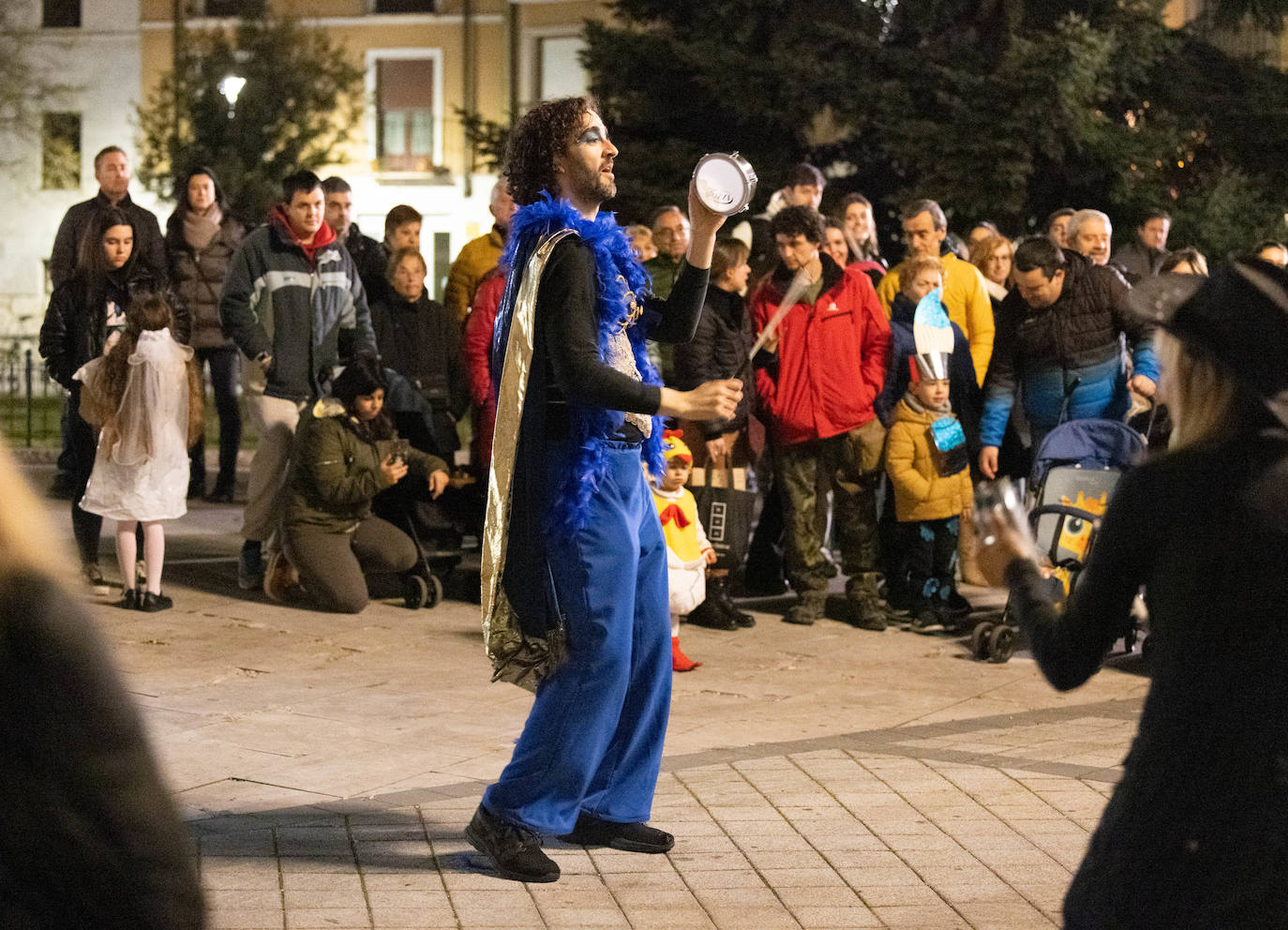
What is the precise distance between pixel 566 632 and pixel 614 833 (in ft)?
2.35

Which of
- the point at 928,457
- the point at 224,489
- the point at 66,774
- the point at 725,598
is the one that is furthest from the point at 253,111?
the point at 66,774

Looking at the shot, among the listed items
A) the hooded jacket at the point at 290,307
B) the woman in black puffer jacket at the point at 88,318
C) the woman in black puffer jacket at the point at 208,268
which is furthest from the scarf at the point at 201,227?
the hooded jacket at the point at 290,307

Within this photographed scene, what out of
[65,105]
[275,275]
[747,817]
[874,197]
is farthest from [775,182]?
[65,105]

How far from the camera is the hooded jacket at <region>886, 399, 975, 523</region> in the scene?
32.1ft

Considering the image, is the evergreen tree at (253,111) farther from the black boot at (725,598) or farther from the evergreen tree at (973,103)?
the black boot at (725,598)

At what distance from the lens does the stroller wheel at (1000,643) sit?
9.02 meters

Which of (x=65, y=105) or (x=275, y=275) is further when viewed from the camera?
(x=65, y=105)

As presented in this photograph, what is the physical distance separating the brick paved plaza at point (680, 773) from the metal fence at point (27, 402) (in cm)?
966

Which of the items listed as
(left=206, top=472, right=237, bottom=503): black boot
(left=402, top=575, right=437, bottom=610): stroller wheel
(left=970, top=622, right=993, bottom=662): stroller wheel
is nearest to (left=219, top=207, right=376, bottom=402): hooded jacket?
(left=402, top=575, right=437, bottom=610): stroller wheel

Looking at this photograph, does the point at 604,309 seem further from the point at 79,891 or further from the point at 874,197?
the point at 874,197

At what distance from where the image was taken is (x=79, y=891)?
78.4 inches

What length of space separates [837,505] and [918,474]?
1.55ft

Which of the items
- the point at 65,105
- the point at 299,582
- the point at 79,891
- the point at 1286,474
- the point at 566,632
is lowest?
the point at 299,582

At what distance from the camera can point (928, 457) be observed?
9.81 m
